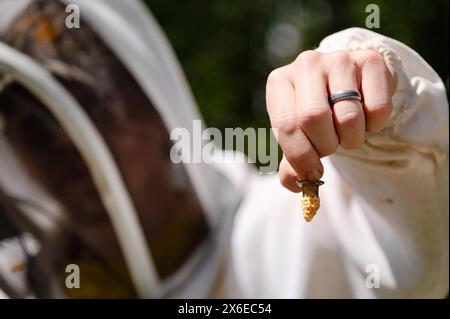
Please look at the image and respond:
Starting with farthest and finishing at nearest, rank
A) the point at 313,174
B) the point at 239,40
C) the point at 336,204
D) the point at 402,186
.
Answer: the point at 239,40, the point at 336,204, the point at 402,186, the point at 313,174

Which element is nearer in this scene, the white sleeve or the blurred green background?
the white sleeve

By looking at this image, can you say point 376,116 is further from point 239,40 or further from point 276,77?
point 239,40

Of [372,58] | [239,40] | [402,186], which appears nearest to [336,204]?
[402,186]

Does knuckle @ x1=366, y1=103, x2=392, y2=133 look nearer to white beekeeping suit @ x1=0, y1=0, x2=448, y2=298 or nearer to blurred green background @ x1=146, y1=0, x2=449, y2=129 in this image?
white beekeeping suit @ x1=0, y1=0, x2=448, y2=298

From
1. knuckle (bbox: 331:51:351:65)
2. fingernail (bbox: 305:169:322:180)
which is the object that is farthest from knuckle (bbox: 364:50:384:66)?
fingernail (bbox: 305:169:322:180)
